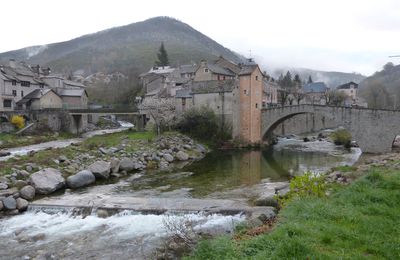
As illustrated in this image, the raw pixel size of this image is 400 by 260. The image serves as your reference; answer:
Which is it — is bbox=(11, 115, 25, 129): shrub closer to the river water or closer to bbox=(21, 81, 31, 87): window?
bbox=(21, 81, 31, 87): window

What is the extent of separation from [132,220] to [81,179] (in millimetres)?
7627

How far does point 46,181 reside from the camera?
1917cm

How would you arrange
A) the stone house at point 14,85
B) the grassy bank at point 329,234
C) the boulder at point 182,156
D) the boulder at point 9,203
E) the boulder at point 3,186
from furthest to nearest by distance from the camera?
1. the stone house at point 14,85
2. the boulder at point 182,156
3. the boulder at point 3,186
4. the boulder at point 9,203
5. the grassy bank at point 329,234

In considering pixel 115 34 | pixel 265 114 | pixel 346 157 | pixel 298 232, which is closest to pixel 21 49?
pixel 115 34

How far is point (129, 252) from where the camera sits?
1098cm

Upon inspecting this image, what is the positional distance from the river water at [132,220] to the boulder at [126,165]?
1287mm

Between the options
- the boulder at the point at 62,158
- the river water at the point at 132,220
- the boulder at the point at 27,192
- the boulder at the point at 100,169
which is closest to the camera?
the river water at the point at 132,220

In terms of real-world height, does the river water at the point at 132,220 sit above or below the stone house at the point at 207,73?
below

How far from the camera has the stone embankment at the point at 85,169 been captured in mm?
17531

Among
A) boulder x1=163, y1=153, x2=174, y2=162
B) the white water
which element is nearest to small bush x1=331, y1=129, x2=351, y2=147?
boulder x1=163, y1=153, x2=174, y2=162

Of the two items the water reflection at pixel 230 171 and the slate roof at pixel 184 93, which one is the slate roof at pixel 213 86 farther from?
the water reflection at pixel 230 171

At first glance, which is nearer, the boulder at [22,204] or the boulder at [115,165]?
the boulder at [22,204]

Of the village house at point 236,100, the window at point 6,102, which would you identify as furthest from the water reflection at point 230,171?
the window at point 6,102

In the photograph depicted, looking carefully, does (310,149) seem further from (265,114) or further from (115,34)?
(115,34)
